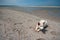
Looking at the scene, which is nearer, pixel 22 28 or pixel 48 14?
pixel 22 28

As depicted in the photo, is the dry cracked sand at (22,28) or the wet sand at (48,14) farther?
the wet sand at (48,14)

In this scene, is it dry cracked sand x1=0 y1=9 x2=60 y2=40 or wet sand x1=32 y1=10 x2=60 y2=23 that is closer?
dry cracked sand x1=0 y1=9 x2=60 y2=40

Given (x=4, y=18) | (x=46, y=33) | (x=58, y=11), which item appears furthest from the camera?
(x=58, y=11)

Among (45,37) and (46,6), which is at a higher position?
(46,6)

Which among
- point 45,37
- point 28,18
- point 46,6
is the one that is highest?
point 46,6

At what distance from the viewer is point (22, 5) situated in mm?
1179

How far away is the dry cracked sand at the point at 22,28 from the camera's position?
831 mm

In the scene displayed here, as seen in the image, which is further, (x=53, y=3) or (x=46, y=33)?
(x=53, y=3)

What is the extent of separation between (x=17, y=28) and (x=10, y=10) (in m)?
0.35

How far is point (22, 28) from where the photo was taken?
917 mm

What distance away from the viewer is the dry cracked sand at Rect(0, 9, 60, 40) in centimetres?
83

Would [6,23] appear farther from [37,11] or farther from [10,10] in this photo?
[37,11]

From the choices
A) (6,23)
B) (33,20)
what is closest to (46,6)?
(33,20)

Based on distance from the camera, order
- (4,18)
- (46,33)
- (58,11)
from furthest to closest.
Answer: (58,11), (4,18), (46,33)
